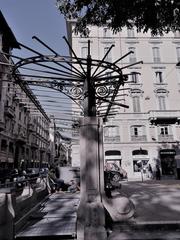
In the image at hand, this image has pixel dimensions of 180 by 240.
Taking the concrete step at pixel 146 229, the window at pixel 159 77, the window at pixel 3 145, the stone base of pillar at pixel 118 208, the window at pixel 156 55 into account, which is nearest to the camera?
the concrete step at pixel 146 229

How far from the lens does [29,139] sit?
42781 millimetres

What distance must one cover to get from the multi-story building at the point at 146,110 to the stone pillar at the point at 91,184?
21.5m

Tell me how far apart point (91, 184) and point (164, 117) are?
970 inches

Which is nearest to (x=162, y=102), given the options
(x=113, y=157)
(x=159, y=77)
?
(x=159, y=77)

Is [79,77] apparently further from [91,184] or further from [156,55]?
[156,55]

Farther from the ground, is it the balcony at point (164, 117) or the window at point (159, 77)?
the window at point (159, 77)

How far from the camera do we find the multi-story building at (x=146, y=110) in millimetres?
27656

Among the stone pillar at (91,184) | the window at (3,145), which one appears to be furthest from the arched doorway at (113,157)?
the stone pillar at (91,184)

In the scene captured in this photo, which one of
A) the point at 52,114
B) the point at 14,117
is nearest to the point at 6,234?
the point at 52,114

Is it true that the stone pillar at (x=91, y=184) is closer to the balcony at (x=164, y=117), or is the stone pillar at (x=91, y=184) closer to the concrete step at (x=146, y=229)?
the concrete step at (x=146, y=229)

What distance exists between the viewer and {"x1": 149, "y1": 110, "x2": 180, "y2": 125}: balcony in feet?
91.0

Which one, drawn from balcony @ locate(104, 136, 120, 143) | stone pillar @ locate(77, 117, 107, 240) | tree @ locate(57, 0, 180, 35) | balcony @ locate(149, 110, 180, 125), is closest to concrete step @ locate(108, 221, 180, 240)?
stone pillar @ locate(77, 117, 107, 240)

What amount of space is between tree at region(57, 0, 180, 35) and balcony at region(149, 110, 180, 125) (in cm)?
2308

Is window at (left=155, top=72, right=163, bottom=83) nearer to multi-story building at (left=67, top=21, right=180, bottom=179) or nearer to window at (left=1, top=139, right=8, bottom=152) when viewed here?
multi-story building at (left=67, top=21, right=180, bottom=179)
